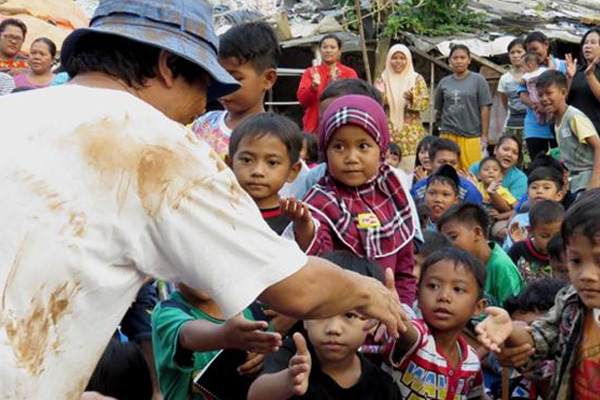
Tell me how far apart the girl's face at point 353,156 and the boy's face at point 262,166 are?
0.79 ft

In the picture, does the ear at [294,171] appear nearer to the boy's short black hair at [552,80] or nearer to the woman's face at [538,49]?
the boy's short black hair at [552,80]

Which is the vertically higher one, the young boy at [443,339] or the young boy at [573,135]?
the young boy at [443,339]

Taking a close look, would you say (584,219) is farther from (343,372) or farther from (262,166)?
(262,166)

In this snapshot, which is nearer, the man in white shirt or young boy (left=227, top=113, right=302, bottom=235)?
the man in white shirt

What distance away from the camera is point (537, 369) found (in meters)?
3.35

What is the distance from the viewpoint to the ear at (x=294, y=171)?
4211 mm

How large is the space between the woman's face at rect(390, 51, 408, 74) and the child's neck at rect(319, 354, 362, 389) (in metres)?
7.75

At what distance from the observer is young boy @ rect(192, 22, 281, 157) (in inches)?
176

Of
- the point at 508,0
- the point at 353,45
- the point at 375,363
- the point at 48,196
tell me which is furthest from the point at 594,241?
the point at 508,0

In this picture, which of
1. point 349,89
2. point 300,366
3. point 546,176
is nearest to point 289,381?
point 300,366

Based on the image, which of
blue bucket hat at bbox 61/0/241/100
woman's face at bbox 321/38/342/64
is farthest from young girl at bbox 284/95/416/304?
woman's face at bbox 321/38/342/64

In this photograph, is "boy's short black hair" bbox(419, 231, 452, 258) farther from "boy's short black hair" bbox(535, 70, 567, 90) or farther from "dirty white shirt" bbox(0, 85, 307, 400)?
"boy's short black hair" bbox(535, 70, 567, 90)

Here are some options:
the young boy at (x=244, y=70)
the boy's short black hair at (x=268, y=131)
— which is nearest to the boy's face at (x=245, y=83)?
the young boy at (x=244, y=70)

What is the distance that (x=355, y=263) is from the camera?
353 cm
